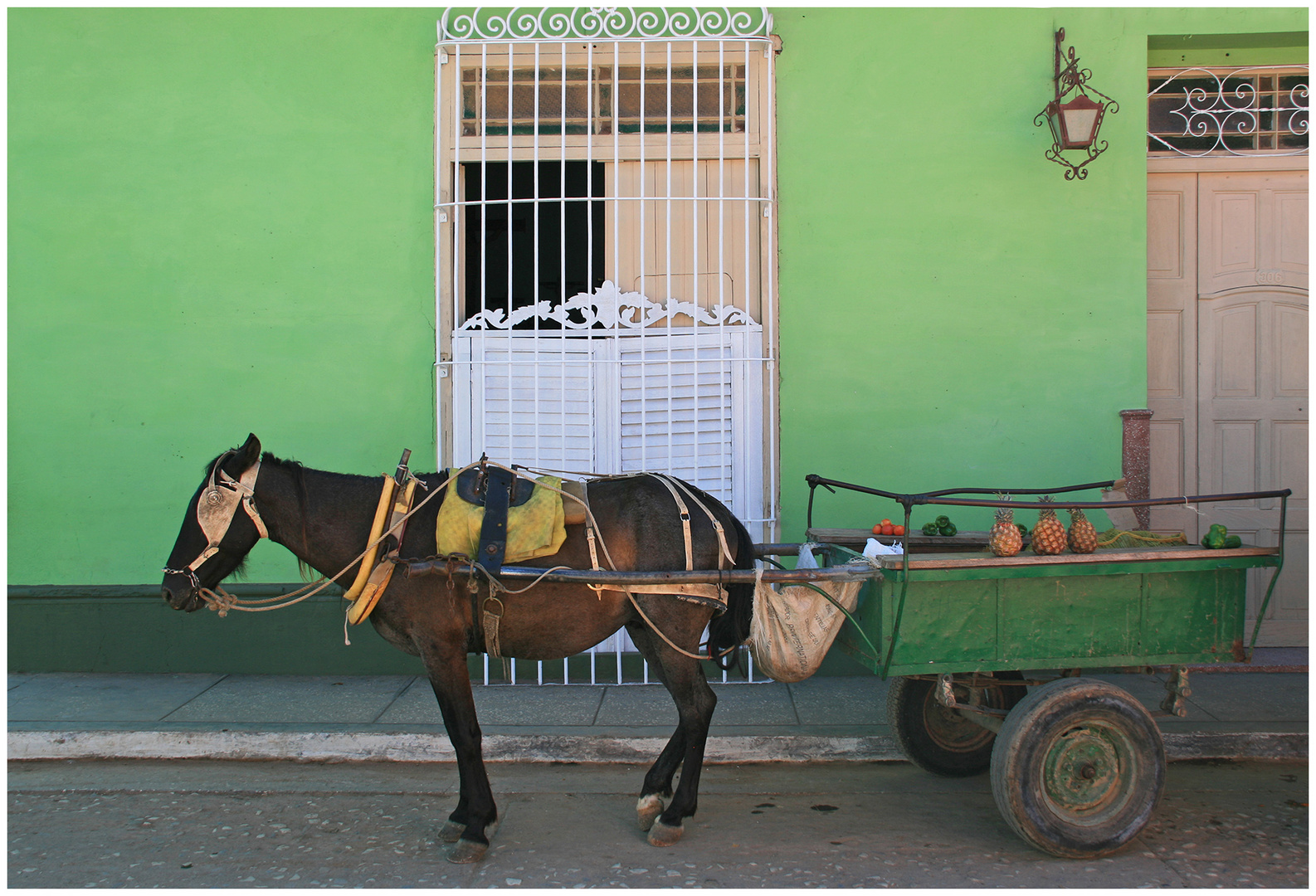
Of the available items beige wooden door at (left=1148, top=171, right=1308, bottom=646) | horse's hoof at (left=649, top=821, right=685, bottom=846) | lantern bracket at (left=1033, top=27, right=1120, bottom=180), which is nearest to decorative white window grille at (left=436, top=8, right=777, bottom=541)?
lantern bracket at (left=1033, top=27, right=1120, bottom=180)

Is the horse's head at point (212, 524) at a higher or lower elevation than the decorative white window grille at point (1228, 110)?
lower

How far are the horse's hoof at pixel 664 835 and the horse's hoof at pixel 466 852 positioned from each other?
0.66 m

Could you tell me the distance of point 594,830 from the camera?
3949 millimetres

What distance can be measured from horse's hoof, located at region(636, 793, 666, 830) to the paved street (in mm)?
53

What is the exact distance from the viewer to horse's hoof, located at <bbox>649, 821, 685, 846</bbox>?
3748 mm

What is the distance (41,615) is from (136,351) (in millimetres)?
1839

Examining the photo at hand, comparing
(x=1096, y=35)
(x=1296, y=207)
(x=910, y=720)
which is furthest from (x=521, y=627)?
(x=1296, y=207)

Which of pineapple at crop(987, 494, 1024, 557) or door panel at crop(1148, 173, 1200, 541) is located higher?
door panel at crop(1148, 173, 1200, 541)

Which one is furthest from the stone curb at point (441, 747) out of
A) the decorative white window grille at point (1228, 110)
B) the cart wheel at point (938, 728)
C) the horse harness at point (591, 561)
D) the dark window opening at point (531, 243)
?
the decorative white window grille at point (1228, 110)

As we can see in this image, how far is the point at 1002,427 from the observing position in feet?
19.5

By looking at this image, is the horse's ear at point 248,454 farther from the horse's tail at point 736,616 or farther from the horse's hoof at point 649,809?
the horse's hoof at point 649,809

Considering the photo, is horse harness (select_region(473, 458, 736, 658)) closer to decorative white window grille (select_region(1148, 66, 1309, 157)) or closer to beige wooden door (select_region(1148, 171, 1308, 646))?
beige wooden door (select_region(1148, 171, 1308, 646))

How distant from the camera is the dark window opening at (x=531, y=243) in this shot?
238 inches

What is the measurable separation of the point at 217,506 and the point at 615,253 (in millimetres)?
3132
